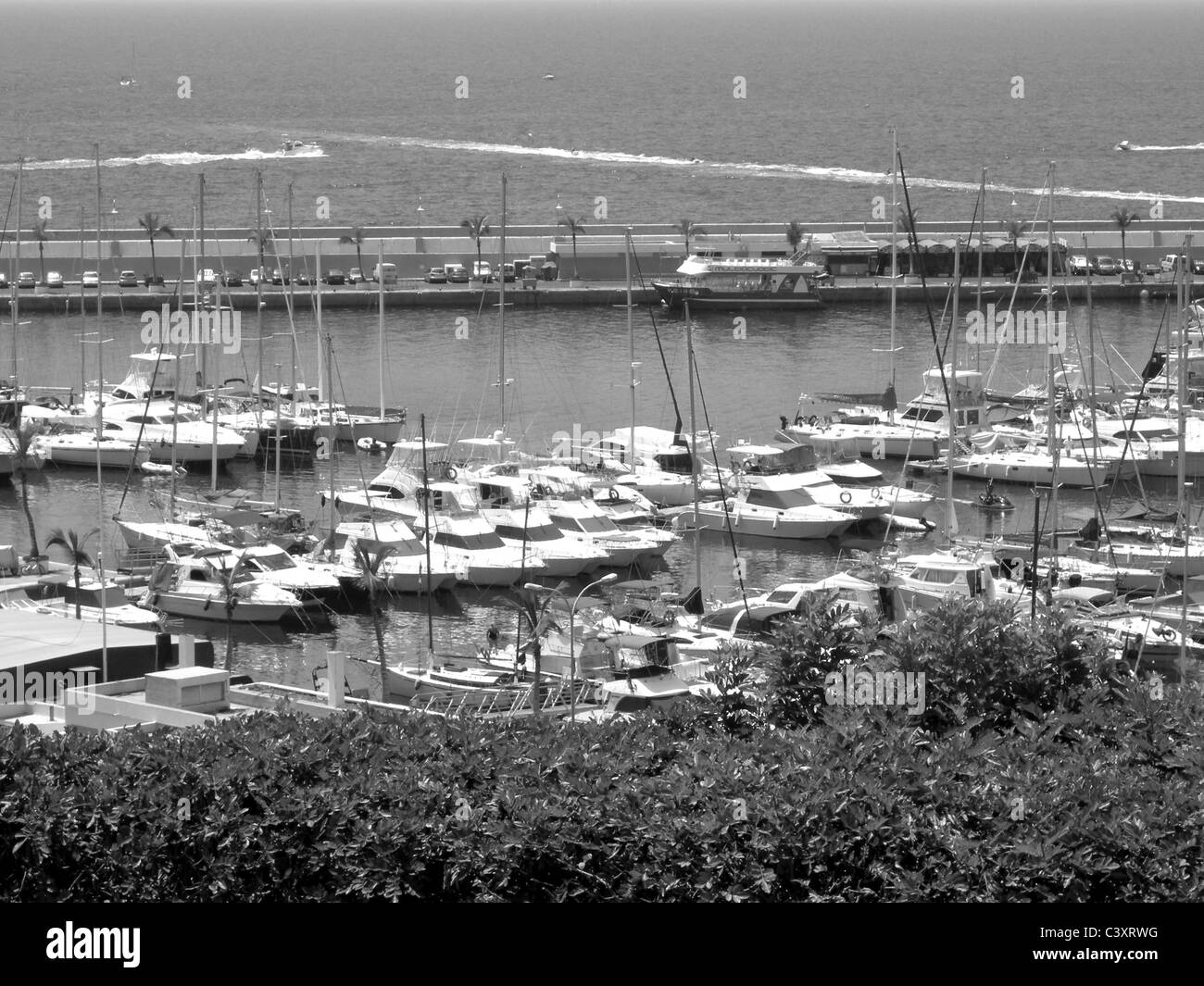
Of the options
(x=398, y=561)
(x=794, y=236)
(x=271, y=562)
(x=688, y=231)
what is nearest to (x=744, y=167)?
(x=688, y=231)

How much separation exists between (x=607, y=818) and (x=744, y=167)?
123078 millimetres

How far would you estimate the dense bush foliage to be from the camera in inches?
590

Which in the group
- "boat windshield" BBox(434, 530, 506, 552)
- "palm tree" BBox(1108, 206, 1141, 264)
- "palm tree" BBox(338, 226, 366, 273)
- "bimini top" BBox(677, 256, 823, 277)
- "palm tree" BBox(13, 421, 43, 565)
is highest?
"palm tree" BBox(1108, 206, 1141, 264)

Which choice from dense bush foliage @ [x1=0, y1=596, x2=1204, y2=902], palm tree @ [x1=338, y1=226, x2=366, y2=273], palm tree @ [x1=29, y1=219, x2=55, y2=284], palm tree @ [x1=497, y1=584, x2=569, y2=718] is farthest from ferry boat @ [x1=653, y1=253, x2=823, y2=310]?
dense bush foliage @ [x1=0, y1=596, x2=1204, y2=902]

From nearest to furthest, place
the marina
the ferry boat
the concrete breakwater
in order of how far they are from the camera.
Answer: the marina, the ferry boat, the concrete breakwater

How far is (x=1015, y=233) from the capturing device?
7750 centimetres

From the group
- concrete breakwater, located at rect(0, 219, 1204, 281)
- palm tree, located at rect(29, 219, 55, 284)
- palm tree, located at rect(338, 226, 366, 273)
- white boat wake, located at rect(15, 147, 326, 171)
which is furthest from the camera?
white boat wake, located at rect(15, 147, 326, 171)

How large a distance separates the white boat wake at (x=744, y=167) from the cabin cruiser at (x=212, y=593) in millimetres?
82517

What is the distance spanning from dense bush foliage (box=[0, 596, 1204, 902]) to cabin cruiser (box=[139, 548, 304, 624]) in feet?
59.8

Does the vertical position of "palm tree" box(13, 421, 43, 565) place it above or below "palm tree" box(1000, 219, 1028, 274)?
below

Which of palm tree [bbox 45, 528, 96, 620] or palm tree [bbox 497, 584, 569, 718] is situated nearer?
palm tree [bbox 497, 584, 569, 718]

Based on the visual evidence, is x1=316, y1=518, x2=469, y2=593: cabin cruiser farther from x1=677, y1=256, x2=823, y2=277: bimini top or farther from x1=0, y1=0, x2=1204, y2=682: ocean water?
x1=677, y1=256, x2=823, y2=277: bimini top

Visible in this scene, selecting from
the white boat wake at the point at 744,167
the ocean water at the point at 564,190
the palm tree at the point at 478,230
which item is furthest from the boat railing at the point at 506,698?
the white boat wake at the point at 744,167

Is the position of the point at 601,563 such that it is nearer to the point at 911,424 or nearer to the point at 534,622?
the point at 534,622
